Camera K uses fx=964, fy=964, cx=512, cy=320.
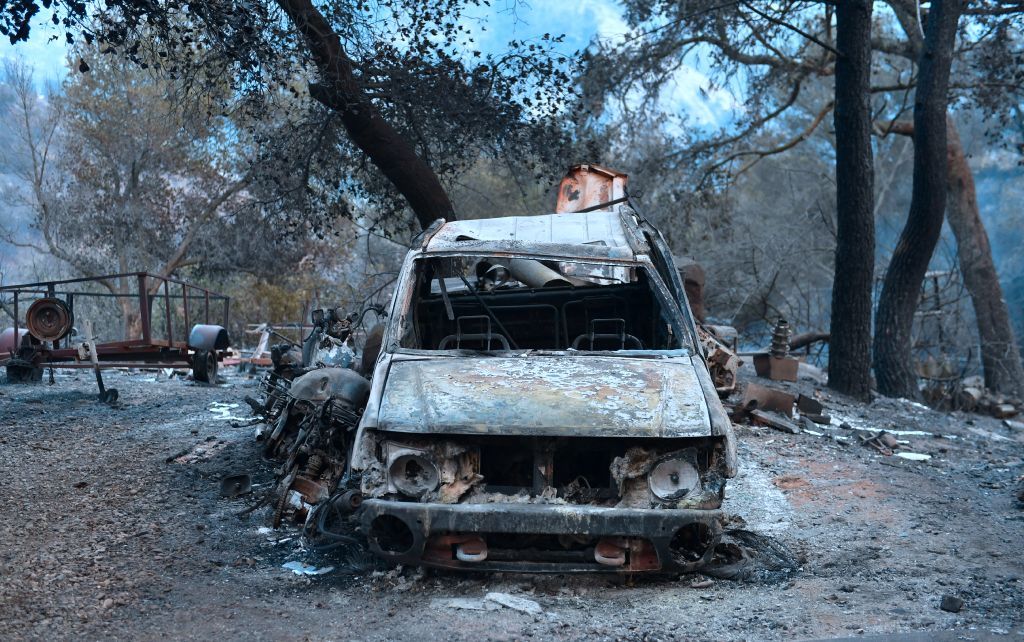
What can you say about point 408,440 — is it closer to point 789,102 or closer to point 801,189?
point 789,102

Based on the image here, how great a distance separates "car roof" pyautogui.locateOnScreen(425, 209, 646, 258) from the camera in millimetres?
5801

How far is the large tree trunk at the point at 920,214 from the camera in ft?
44.5

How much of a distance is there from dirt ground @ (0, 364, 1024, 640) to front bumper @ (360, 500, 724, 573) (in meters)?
0.17

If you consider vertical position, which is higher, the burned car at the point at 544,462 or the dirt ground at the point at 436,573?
the burned car at the point at 544,462

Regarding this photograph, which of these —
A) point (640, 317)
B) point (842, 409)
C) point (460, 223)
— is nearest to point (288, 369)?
point (460, 223)

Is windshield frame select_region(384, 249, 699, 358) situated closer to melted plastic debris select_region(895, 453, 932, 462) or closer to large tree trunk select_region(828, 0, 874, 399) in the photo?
melted plastic debris select_region(895, 453, 932, 462)

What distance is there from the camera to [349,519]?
18.0 ft

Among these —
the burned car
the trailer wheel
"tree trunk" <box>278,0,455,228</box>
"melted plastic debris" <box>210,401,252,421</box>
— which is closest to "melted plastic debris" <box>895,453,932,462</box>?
the burned car

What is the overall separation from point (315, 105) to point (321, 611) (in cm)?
867

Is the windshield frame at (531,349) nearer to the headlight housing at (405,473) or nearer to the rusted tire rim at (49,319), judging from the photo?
the headlight housing at (405,473)

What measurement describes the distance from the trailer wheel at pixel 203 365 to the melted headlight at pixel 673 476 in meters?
9.76

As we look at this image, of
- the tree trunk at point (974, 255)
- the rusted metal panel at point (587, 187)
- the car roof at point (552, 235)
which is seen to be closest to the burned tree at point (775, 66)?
the tree trunk at point (974, 255)

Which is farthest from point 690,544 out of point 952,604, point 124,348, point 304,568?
point 124,348

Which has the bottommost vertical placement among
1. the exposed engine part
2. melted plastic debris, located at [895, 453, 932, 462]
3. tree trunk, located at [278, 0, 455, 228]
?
melted plastic debris, located at [895, 453, 932, 462]
